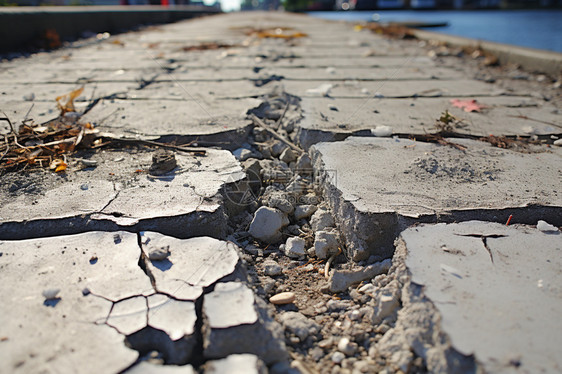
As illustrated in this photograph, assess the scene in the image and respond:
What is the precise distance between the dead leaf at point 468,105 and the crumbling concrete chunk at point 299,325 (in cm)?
193

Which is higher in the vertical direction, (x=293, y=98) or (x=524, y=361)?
(x=293, y=98)

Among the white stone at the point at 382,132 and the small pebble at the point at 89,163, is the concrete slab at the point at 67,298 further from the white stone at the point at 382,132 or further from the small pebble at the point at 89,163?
the white stone at the point at 382,132

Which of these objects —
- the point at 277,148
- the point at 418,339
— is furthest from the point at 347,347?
the point at 277,148

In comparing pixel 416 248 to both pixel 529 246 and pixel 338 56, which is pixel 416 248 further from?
pixel 338 56

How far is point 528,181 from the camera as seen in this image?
1.53m

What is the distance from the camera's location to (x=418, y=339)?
96 centimetres

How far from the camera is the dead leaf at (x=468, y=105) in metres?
2.48

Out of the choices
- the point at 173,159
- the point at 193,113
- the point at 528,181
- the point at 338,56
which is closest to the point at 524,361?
the point at 528,181

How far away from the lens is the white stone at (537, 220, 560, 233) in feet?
4.14

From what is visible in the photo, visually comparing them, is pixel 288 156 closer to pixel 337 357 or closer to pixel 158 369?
pixel 337 357

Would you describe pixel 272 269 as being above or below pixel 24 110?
below

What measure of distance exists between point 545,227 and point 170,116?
190cm

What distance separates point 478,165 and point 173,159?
1.30m

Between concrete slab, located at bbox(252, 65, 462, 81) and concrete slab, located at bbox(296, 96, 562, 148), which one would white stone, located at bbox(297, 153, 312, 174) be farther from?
concrete slab, located at bbox(252, 65, 462, 81)
